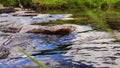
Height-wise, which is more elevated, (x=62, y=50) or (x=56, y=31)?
(x=62, y=50)

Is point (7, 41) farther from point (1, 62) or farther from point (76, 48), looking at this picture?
point (1, 62)

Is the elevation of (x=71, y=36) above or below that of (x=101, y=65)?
below

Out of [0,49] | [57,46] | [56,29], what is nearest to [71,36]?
[56,29]

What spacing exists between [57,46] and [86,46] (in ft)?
2.16

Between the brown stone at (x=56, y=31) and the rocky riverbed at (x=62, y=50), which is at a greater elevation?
the rocky riverbed at (x=62, y=50)

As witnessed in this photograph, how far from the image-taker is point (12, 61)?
5117mm

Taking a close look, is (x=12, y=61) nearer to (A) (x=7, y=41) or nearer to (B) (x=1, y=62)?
(B) (x=1, y=62)

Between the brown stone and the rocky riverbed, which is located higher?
the rocky riverbed

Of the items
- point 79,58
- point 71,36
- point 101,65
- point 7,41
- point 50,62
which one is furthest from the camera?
point 71,36

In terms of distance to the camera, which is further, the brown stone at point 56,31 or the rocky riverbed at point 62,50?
the brown stone at point 56,31

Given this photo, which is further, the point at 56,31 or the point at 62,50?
the point at 56,31

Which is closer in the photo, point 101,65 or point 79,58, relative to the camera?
point 101,65

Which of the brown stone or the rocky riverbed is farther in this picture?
the brown stone

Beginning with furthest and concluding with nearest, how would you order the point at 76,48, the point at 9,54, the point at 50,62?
the point at 76,48 < the point at 9,54 < the point at 50,62
